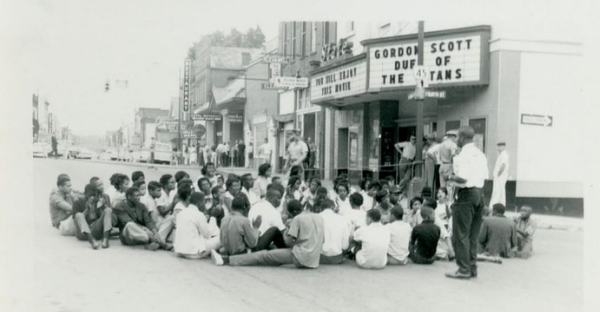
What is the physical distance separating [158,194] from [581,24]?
612cm

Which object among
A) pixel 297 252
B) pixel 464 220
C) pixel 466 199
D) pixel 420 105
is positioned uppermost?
pixel 420 105

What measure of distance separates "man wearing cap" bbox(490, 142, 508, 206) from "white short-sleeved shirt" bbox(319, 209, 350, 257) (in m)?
5.20

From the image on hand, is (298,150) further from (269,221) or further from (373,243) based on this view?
(373,243)

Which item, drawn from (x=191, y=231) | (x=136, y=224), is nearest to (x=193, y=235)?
(x=191, y=231)

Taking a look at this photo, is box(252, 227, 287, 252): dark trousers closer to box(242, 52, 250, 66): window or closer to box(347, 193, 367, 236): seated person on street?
box(347, 193, 367, 236): seated person on street

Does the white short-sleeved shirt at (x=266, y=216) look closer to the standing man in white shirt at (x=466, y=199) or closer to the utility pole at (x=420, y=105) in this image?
the standing man in white shirt at (x=466, y=199)

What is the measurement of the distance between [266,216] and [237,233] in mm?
601

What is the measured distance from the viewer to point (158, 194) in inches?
379

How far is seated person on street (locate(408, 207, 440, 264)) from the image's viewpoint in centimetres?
857

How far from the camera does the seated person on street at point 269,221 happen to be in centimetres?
840

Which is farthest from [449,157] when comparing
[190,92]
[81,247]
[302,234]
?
[190,92]

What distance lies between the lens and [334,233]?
8.43 m

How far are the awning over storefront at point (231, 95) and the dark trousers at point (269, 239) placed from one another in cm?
2367

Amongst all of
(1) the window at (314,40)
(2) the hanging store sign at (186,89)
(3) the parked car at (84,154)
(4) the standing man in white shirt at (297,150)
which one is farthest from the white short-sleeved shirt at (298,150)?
(2) the hanging store sign at (186,89)
